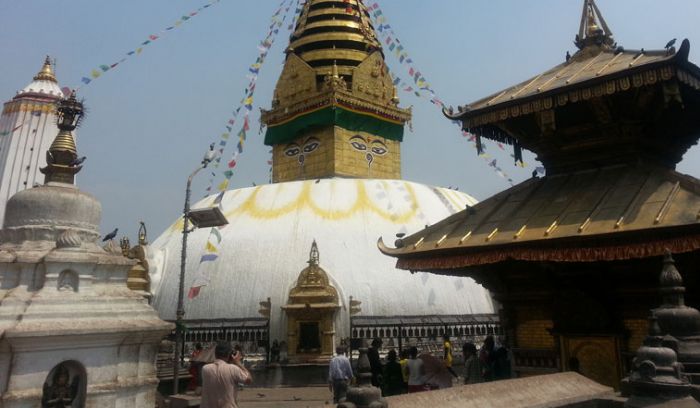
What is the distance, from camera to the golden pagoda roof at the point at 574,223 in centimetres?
593

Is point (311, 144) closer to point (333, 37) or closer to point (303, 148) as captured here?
point (303, 148)

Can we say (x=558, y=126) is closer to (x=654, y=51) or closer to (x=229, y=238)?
(x=654, y=51)

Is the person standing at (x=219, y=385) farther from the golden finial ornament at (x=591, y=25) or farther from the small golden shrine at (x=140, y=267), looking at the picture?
the small golden shrine at (x=140, y=267)

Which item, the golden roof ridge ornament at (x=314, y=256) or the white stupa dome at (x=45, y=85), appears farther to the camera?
the white stupa dome at (x=45, y=85)

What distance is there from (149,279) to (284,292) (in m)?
5.76

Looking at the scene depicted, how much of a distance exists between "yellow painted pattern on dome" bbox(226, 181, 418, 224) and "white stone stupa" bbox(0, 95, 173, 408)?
1303 centimetres

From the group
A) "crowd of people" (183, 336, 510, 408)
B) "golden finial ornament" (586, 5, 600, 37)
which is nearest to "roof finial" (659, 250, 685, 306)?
"crowd of people" (183, 336, 510, 408)

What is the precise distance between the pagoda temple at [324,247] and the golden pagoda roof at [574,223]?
30.9 feet

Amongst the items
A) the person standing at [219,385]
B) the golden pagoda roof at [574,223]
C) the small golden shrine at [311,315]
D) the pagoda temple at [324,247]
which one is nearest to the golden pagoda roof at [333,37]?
the pagoda temple at [324,247]

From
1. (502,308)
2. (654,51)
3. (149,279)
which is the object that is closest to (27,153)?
(149,279)

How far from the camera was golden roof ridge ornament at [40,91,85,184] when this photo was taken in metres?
7.69

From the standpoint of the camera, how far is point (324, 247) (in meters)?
19.2

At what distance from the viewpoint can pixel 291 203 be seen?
69.4ft

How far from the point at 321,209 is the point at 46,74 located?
1981cm
